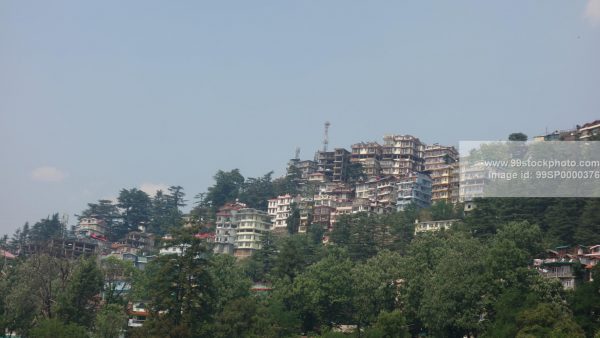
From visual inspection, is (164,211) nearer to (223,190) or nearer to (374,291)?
(223,190)

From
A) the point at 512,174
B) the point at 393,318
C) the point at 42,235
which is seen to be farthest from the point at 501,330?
the point at 42,235

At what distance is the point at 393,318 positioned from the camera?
115ft

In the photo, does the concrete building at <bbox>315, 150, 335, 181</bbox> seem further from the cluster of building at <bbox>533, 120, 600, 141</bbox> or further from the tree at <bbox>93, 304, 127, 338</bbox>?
the tree at <bbox>93, 304, 127, 338</bbox>

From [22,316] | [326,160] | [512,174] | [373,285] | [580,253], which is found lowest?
[22,316]

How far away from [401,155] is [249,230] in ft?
69.7

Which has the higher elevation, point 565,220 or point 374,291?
point 565,220

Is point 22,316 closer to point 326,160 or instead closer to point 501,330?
point 501,330

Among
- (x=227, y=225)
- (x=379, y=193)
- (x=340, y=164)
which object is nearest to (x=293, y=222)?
(x=227, y=225)

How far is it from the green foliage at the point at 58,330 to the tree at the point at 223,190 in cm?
5215

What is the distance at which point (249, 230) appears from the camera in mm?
77688

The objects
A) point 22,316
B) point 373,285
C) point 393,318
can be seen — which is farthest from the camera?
point 22,316

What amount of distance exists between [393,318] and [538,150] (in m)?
18.3

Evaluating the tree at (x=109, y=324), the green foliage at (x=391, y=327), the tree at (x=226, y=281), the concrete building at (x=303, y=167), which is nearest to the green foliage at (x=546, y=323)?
the green foliage at (x=391, y=327)

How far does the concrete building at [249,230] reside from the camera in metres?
76.5
